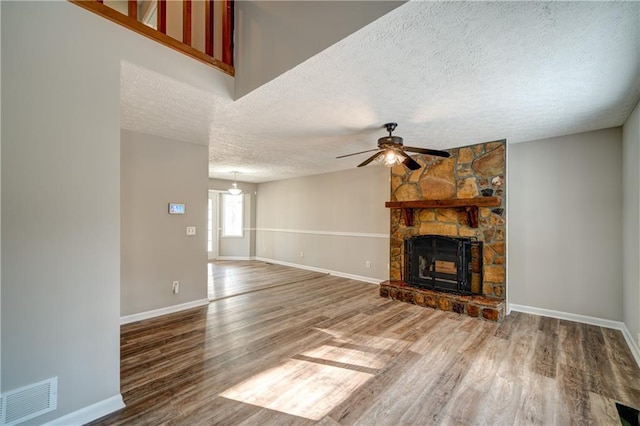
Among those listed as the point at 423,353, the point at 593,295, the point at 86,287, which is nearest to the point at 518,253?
the point at 593,295

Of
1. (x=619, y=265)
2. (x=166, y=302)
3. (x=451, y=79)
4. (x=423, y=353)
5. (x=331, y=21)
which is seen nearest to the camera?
(x=331, y=21)

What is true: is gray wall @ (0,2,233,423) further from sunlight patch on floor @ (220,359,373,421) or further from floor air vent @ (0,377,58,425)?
sunlight patch on floor @ (220,359,373,421)

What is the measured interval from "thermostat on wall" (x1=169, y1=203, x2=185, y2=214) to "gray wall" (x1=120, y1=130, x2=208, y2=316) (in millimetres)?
64

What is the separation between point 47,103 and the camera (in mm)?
1690

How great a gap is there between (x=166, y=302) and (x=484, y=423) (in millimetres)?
3856

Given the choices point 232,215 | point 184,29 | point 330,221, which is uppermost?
point 184,29

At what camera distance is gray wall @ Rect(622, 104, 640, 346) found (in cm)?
268

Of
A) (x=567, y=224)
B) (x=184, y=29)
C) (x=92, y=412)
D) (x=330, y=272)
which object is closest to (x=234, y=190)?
(x=330, y=272)

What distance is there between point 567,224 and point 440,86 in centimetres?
290

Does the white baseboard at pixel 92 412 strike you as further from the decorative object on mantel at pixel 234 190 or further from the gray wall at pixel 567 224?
the decorative object on mantel at pixel 234 190

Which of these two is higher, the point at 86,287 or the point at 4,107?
the point at 4,107

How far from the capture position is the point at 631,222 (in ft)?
9.57

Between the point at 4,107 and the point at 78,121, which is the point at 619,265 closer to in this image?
the point at 78,121

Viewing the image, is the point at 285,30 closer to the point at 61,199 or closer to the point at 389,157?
the point at 389,157
